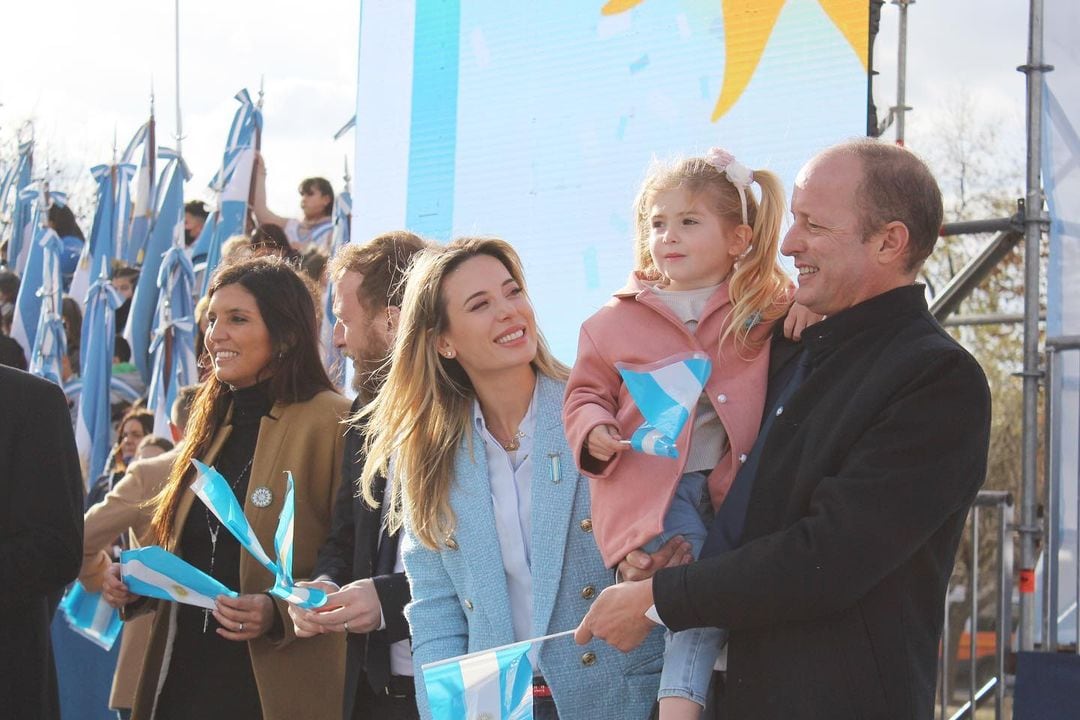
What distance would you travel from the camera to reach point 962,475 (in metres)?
2.16

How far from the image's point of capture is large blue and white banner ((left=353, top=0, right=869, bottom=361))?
423cm

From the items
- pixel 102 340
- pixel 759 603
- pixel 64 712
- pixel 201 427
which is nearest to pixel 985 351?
pixel 102 340

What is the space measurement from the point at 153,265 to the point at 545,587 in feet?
22.9

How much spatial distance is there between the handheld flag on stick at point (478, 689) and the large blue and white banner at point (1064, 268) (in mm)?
2495

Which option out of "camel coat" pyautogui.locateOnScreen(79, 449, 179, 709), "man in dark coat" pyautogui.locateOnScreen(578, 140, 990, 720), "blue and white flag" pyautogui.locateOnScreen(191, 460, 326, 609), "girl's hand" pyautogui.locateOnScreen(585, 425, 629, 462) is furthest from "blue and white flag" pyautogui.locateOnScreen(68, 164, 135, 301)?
"man in dark coat" pyautogui.locateOnScreen(578, 140, 990, 720)

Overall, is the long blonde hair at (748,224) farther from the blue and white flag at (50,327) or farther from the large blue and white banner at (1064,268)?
the blue and white flag at (50,327)

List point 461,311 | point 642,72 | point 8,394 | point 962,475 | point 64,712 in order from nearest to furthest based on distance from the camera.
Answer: point 962,475
point 461,311
point 8,394
point 642,72
point 64,712

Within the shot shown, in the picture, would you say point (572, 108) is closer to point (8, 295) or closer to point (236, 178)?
point (236, 178)

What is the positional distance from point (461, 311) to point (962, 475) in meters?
1.27

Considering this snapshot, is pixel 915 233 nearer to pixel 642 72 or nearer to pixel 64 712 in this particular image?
pixel 642 72

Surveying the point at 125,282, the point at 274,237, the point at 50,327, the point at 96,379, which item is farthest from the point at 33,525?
the point at 125,282

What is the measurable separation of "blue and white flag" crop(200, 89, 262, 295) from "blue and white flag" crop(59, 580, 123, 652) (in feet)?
14.4

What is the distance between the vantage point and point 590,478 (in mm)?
2678

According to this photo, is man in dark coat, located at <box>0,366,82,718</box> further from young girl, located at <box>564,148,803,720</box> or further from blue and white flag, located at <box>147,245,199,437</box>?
blue and white flag, located at <box>147,245,199,437</box>
